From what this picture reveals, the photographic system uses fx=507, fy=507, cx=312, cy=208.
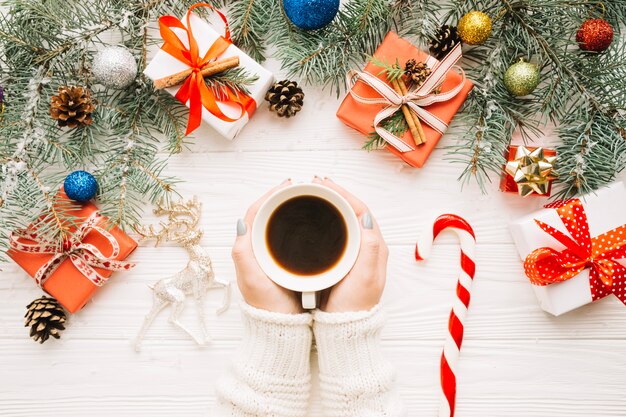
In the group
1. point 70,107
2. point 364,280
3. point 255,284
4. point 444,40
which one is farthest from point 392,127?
point 70,107

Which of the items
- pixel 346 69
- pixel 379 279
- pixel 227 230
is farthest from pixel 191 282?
pixel 346 69

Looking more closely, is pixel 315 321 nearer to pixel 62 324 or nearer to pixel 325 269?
pixel 325 269

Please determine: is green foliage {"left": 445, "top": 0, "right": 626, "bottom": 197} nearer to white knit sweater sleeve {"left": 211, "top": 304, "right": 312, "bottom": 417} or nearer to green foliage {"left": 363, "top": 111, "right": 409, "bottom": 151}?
green foliage {"left": 363, "top": 111, "right": 409, "bottom": 151}

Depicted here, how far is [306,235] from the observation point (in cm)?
103

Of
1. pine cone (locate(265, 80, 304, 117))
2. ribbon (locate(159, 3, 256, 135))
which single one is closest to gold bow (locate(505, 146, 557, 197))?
pine cone (locate(265, 80, 304, 117))

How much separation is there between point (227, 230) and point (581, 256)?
76 cm

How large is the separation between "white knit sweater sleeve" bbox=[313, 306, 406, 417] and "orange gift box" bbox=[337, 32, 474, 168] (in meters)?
0.35

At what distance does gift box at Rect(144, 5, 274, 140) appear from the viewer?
1.04 metres

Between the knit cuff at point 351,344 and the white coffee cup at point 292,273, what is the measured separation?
77mm

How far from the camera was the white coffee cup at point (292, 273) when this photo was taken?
3.24 ft

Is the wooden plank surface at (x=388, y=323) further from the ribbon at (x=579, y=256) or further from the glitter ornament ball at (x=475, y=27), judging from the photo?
the glitter ornament ball at (x=475, y=27)

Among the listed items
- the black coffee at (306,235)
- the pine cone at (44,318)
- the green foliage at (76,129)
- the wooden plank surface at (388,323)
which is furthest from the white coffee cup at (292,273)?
the pine cone at (44,318)

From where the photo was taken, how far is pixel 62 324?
1.14m

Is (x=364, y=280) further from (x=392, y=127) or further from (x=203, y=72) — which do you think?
(x=203, y=72)
